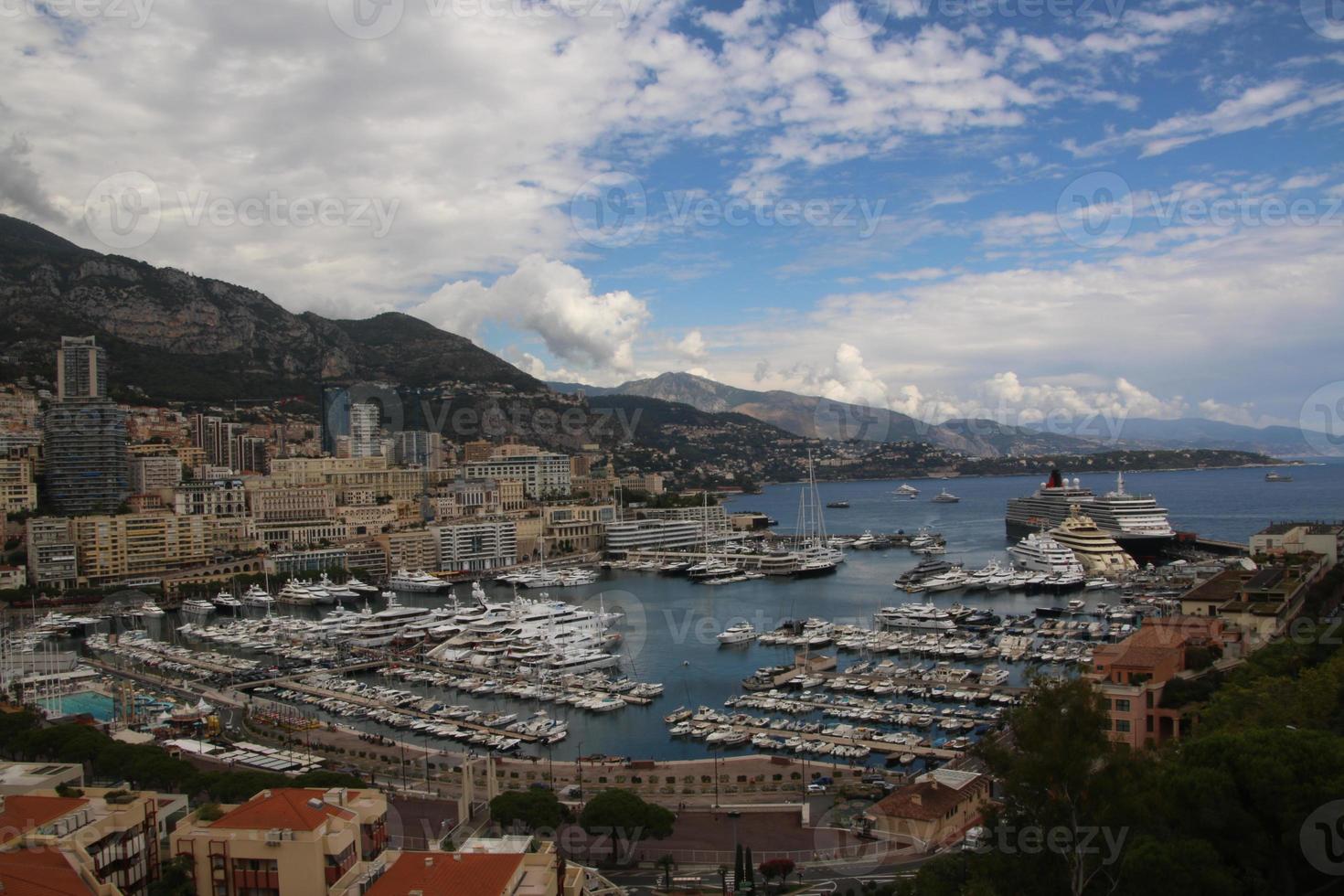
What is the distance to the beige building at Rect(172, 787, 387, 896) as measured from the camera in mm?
5500

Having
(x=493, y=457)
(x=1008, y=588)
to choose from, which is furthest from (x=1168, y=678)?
(x=493, y=457)

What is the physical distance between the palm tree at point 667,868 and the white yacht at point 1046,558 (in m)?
20.4

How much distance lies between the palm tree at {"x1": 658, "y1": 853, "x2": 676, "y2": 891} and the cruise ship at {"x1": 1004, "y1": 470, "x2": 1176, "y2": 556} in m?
25.8

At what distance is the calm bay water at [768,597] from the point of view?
14.3 meters

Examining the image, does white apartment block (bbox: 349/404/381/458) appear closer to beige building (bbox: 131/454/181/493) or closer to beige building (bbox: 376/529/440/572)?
beige building (bbox: 131/454/181/493)

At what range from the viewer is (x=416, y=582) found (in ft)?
98.3

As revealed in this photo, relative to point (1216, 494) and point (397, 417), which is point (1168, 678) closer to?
point (1216, 494)

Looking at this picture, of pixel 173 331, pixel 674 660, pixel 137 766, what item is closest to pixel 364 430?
pixel 173 331

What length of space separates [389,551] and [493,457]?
16916mm

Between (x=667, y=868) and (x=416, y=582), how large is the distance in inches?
938

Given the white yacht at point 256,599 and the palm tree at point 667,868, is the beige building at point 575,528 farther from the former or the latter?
the palm tree at point 667,868

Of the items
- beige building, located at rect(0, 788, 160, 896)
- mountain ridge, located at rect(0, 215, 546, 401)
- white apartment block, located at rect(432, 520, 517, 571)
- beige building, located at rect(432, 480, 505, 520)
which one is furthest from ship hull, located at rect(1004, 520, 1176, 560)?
mountain ridge, located at rect(0, 215, 546, 401)

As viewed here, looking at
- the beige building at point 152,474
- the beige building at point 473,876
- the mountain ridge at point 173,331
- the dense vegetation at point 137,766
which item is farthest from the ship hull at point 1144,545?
the mountain ridge at point 173,331

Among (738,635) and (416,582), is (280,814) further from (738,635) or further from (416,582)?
(416,582)
